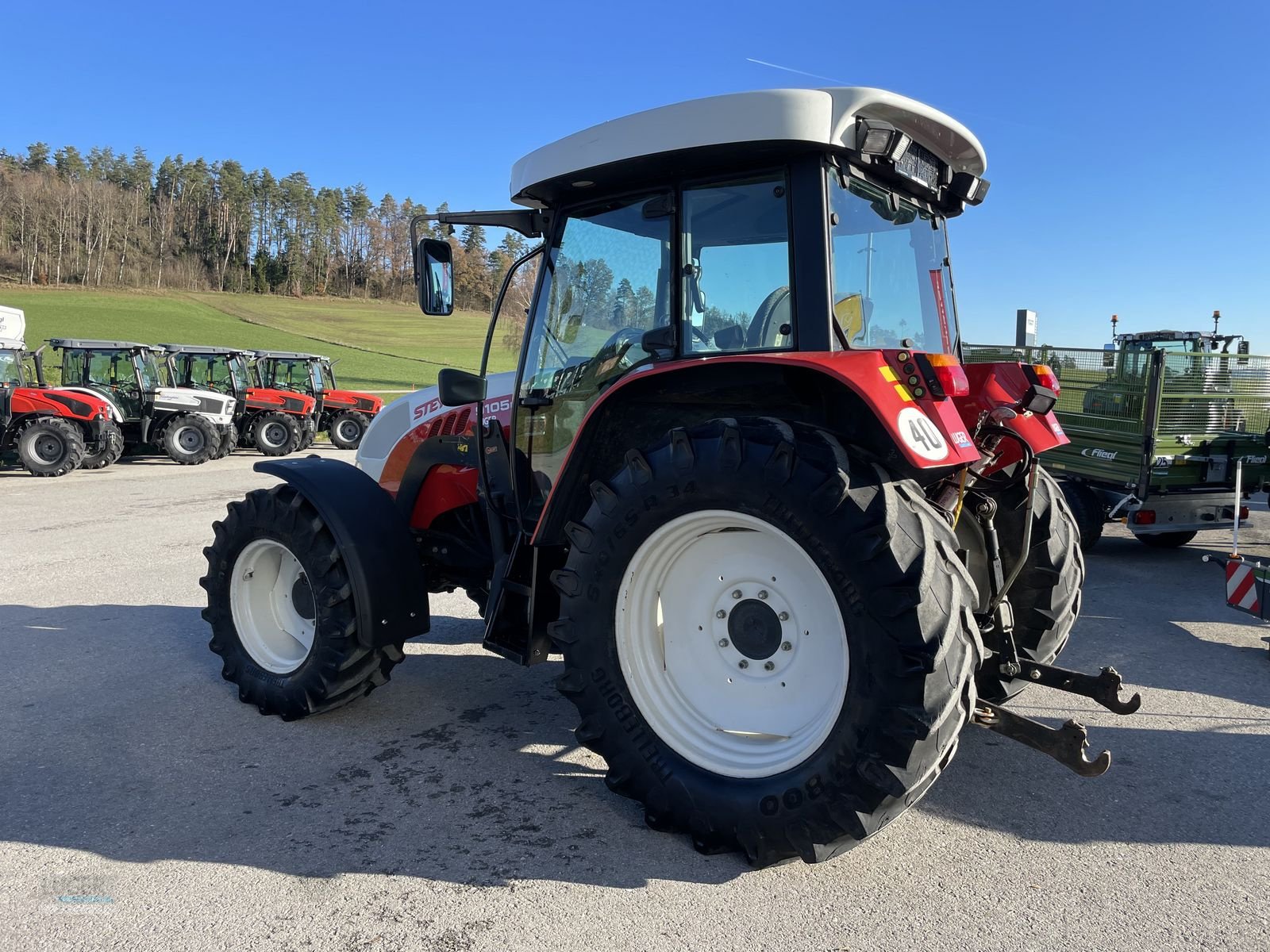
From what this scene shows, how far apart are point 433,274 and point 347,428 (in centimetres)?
1936

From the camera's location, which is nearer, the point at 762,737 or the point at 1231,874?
the point at 1231,874

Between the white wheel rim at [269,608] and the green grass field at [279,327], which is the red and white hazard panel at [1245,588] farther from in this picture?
the green grass field at [279,327]

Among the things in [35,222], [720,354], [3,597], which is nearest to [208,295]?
[35,222]

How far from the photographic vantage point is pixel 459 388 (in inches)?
148

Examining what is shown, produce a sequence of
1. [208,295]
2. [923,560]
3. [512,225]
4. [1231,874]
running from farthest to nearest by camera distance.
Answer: [208,295] → [512,225] → [1231,874] → [923,560]

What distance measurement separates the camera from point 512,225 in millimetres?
3543

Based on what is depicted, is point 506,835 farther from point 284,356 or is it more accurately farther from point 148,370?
point 284,356

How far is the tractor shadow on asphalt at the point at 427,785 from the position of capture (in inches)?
108

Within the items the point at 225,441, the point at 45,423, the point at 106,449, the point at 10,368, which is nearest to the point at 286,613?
the point at 45,423

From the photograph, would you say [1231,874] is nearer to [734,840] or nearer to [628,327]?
[734,840]

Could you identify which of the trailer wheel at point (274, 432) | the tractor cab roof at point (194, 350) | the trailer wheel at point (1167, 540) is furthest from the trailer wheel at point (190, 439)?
the trailer wheel at point (1167, 540)

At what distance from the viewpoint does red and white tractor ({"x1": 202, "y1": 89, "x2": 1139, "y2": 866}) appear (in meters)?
2.44

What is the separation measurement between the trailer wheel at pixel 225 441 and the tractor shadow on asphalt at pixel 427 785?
14.4m

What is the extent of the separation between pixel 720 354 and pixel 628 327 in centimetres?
48
